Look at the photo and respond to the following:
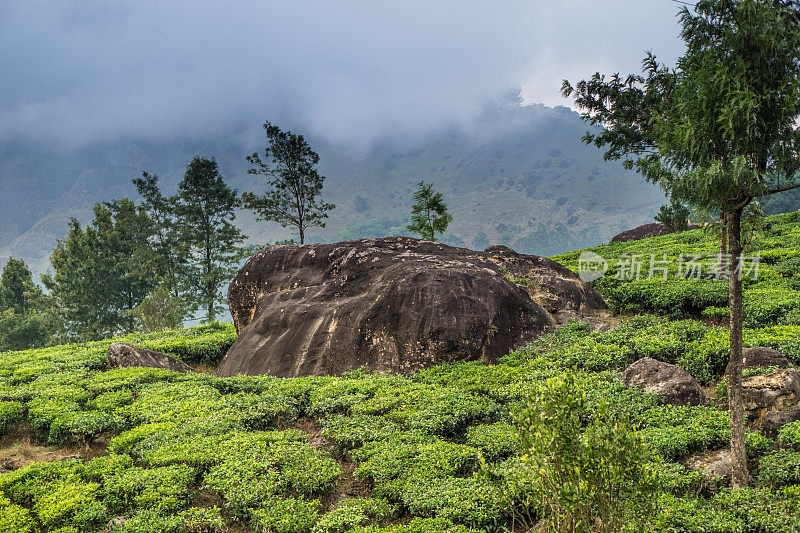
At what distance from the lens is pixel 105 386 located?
520 inches

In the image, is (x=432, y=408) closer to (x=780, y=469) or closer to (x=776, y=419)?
(x=780, y=469)

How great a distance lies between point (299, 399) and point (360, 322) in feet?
10.7

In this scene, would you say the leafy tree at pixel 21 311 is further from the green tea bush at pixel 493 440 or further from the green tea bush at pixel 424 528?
the green tea bush at pixel 424 528

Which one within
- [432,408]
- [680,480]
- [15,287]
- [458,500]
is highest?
[15,287]

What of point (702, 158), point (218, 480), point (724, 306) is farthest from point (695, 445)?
point (724, 306)

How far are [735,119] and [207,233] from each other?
37.8 m

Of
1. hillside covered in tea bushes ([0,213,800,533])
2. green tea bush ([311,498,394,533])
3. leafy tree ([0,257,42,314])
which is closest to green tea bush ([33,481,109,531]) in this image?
hillside covered in tea bushes ([0,213,800,533])

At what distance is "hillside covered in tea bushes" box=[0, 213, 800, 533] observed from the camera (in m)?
6.97

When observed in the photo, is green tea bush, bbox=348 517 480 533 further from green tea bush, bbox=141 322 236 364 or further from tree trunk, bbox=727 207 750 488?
green tea bush, bbox=141 322 236 364

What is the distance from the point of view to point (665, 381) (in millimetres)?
9953

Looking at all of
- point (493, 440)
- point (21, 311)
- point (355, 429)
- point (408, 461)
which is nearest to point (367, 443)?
point (355, 429)

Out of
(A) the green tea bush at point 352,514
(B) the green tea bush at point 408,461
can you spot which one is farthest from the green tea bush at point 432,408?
(A) the green tea bush at point 352,514

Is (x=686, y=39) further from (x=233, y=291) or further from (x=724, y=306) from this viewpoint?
(x=233, y=291)

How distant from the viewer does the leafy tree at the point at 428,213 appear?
125 ft
